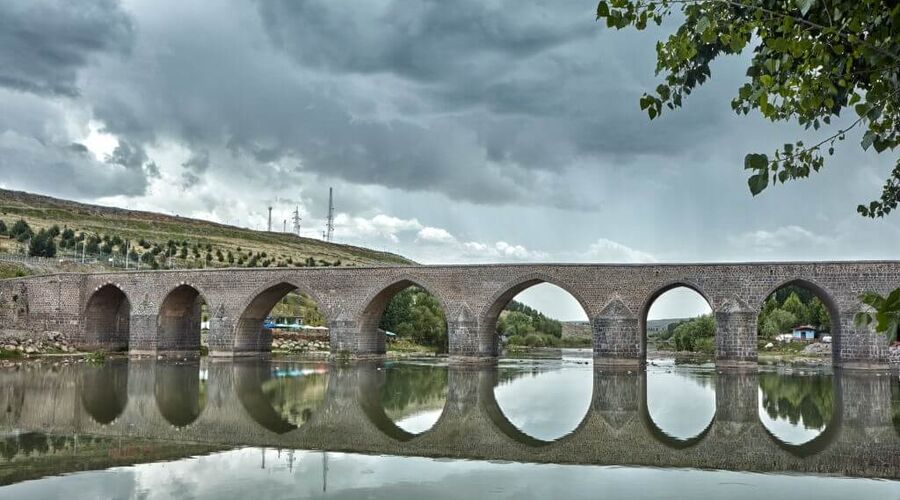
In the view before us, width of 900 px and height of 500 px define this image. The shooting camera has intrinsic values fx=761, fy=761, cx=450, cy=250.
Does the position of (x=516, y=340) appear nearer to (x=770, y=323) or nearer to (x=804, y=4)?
(x=770, y=323)

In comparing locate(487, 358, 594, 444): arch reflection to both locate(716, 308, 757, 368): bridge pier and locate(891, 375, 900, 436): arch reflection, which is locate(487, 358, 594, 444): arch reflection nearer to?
locate(716, 308, 757, 368): bridge pier

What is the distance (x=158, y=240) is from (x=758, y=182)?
78.5 meters

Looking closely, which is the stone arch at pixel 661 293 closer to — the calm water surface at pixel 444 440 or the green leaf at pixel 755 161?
the calm water surface at pixel 444 440

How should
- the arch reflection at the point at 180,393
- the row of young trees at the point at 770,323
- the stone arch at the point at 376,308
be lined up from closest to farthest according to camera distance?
the arch reflection at the point at 180,393
the stone arch at the point at 376,308
the row of young trees at the point at 770,323

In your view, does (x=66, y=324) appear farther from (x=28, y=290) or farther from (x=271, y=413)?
(x=271, y=413)

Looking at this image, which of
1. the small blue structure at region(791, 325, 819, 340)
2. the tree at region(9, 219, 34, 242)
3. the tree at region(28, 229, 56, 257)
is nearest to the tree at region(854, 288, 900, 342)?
the small blue structure at region(791, 325, 819, 340)

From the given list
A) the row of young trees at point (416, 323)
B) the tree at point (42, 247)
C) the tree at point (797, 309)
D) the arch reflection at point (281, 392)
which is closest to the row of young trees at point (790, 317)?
the tree at point (797, 309)

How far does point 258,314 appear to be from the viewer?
37.1 meters

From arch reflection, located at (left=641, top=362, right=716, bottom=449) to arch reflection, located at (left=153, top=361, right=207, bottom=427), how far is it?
8.53 m

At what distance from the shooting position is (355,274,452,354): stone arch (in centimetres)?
3331

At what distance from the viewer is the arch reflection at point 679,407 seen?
41.7 feet

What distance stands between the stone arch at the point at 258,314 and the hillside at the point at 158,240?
2223 centimetres

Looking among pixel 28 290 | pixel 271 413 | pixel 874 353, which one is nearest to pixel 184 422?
pixel 271 413

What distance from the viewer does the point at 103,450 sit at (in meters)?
10.8
